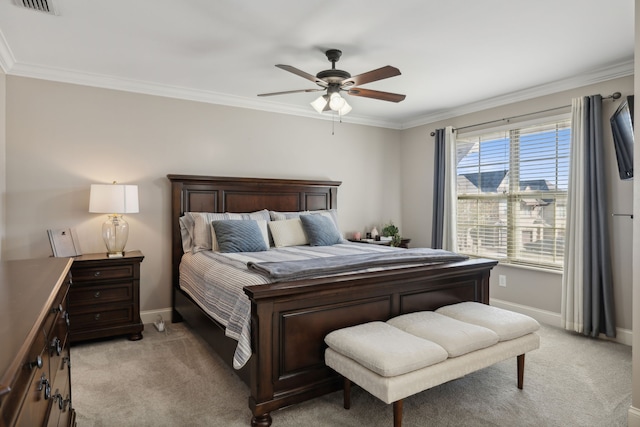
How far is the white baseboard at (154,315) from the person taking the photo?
410 centimetres

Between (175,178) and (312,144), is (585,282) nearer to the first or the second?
A: (312,144)

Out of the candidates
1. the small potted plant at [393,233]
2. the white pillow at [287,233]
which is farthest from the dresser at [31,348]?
the small potted plant at [393,233]

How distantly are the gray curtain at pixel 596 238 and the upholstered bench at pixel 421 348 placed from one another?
1479 mm

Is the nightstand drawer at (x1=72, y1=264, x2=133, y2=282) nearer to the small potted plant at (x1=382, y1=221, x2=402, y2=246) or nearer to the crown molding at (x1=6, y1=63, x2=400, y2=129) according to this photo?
the crown molding at (x1=6, y1=63, x2=400, y2=129)

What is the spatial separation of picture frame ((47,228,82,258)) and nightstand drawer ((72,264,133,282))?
279mm

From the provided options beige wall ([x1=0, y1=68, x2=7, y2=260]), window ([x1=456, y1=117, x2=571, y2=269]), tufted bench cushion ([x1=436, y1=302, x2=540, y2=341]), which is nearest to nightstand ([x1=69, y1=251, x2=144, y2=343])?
beige wall ([x1=0, y1=68, x2=7, y2=260])

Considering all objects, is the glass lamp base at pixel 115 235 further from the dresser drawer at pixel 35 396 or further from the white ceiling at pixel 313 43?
the dresser drawer at pixel 35 396

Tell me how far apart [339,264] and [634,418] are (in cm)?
185

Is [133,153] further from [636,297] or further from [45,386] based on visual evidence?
[636,297]

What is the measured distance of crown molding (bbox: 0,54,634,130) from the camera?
3.48 m

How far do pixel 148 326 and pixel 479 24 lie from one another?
159 inches

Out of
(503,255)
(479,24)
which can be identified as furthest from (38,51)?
(503,255)

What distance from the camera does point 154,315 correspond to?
414 centimetres

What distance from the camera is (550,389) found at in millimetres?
2627
